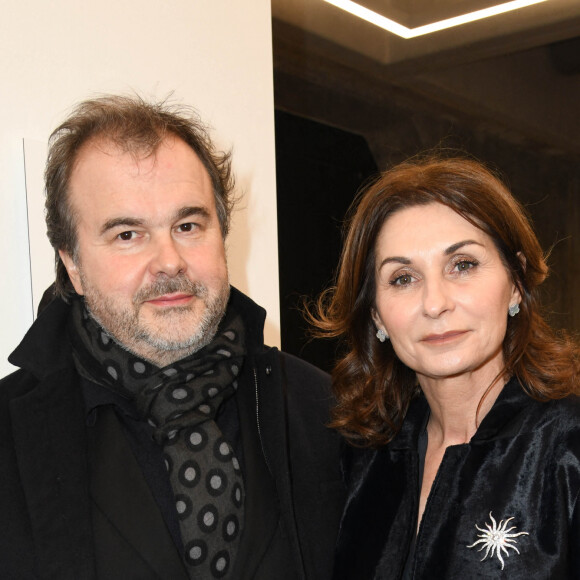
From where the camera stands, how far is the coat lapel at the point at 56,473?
169 centimetres

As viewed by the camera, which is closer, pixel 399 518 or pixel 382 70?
pixel 399 518

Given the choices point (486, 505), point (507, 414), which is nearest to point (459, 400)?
point (507, 414)

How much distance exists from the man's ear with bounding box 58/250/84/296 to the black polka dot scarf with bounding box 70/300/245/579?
0.21 ft

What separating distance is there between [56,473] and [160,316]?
407 mm

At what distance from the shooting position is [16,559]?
5.52ft

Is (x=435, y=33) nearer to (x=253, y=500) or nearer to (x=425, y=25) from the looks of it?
(x=425, y=25)

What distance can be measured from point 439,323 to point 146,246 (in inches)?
26.8

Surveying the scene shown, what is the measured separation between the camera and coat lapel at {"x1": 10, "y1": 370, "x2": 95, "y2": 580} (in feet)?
5.56

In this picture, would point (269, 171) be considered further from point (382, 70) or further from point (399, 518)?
point (399, 518)

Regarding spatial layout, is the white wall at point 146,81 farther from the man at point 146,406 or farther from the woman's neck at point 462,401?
the woman's neck at point 462,401

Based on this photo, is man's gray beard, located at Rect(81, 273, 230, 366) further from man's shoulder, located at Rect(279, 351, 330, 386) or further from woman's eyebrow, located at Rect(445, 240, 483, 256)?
woman's eyebrow, located at Rect(445, 240, 483, 256)

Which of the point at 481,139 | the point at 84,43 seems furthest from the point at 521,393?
the point at 481,139

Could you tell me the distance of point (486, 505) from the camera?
171 centimetres

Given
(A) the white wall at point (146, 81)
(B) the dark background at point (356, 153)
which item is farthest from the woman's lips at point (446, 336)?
(B) the dark background at point (356, 153)
